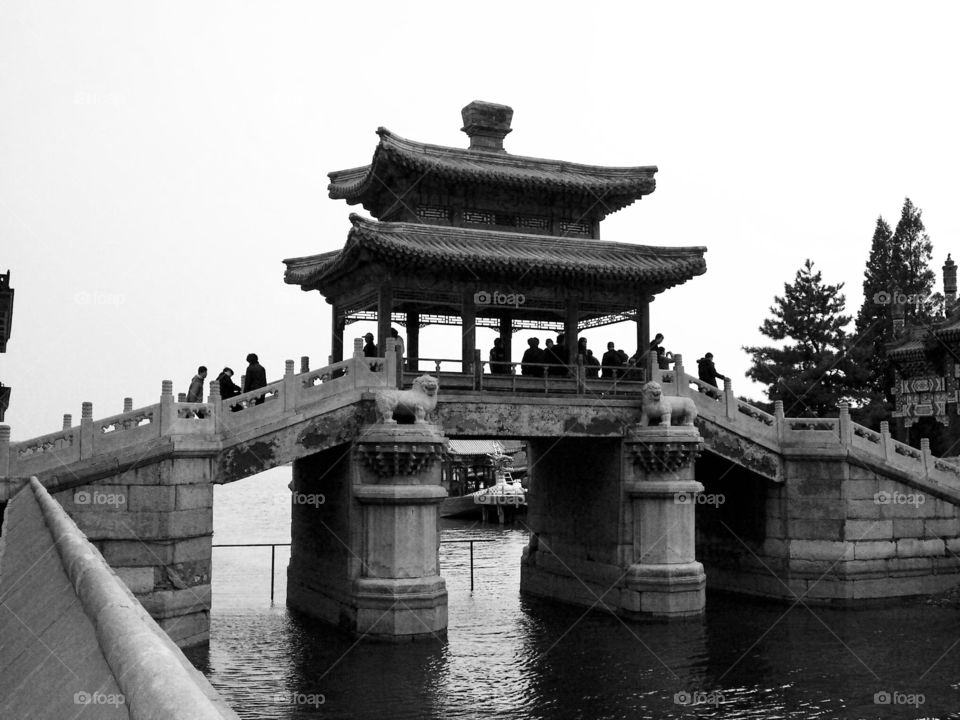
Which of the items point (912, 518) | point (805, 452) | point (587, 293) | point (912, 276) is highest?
point (912, 276)

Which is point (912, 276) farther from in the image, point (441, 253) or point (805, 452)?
point (441, 253)

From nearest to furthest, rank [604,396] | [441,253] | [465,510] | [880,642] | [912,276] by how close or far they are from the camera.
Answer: [880,642]
[441,253]
[604,396]
[912,276]
[465,510]

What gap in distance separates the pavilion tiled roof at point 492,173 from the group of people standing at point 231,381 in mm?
6015

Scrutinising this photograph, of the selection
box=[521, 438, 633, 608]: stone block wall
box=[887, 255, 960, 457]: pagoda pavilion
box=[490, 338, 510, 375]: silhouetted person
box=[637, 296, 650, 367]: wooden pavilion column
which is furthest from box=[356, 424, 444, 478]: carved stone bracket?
box=[887, 255, 960, 457]: pagoda pavilion

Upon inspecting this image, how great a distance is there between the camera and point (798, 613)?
2362cm

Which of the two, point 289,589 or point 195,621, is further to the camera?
point 289,589

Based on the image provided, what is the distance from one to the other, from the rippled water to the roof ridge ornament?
1294 cm

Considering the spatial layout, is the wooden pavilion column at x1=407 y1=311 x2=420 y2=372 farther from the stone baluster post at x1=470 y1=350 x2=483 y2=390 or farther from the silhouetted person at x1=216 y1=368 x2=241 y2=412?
the silhouetted person at x1=216 y1=368 x2=241 y2=412

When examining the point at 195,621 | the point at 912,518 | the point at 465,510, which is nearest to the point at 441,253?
the point at 195,621

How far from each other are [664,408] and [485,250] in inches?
230

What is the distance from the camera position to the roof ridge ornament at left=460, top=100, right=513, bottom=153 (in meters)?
26.9

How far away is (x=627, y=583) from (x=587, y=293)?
24.8 feet

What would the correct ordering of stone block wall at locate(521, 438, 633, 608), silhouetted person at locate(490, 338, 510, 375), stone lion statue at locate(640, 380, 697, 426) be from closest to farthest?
stone lion statue at locate(640, 380, 697, 426)
stone block wall at locate(521, 438, 633, 608)
silhouetted person at locate(490, 338, 510, 375)

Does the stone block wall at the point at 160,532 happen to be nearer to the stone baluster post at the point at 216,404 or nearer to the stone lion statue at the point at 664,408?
the stone baluster post at the point at 216,404
